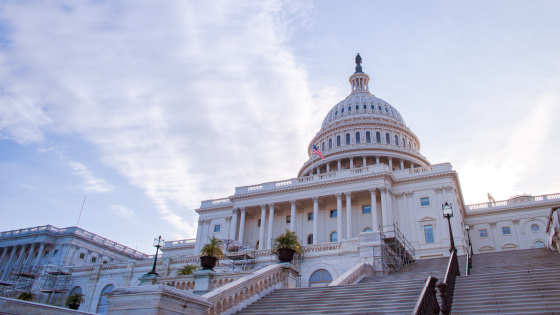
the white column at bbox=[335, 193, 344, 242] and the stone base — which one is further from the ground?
the white column at bbox=[335, 193, 344, 242]

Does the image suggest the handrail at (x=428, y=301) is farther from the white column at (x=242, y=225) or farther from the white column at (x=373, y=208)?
the white column at (x=242, y=225)

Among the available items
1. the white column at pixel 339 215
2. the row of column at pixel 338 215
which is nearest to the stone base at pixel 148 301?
the row of column at pixel 338 215

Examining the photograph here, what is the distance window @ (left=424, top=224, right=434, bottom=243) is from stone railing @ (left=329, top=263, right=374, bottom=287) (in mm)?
27212

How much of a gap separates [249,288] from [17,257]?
7805 centimetres

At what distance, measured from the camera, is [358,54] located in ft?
370

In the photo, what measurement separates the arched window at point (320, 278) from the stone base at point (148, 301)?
1696 centimetres

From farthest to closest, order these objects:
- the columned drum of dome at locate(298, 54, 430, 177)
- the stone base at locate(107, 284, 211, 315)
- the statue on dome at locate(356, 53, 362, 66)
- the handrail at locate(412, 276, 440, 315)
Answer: the statue on dome at locate(356, 53, 362, 66), the columned drum of dome at locate(298, 54, 430, 177), the stone base at locate(107, 284, 211, 315), the handrail at locate(412, 276, 440, 315)

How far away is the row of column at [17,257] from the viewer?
7225cm

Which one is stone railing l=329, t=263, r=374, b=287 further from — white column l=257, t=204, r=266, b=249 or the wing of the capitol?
white column l=257, t=204, r=266, b=249

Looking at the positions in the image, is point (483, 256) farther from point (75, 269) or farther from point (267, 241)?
point (75, 269)

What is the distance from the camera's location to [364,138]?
3282 inches

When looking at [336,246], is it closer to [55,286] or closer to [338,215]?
[338,215]

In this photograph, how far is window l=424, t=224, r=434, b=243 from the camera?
160 feet

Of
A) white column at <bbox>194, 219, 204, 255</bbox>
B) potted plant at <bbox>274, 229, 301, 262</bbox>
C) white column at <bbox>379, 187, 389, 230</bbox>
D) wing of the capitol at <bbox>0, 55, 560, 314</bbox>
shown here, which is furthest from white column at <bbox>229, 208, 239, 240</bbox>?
potted plant at <bbox>274, 229, 301, 262</bbox>
